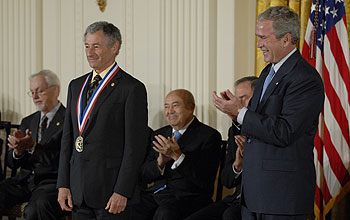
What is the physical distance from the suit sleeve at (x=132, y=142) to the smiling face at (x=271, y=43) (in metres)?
0.84

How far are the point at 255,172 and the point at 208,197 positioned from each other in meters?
1.60

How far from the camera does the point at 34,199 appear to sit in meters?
4.66

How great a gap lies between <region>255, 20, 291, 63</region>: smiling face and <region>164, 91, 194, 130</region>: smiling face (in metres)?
1.78

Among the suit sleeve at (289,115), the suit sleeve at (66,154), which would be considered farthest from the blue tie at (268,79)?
the suit sleeve at (66,154)

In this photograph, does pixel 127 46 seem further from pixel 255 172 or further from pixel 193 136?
pixel 255 172

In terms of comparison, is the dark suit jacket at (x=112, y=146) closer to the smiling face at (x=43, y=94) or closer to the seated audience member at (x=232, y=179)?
the seated audience member at (x=232, y=179)

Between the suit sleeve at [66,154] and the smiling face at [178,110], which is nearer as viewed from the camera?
the suit sleeve at [66,154]

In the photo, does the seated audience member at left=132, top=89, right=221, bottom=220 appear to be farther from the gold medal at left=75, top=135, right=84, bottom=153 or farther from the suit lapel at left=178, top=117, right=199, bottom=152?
the gold medal at left=75, top=135, right=84, bottom=153

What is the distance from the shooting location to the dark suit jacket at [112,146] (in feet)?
11.1

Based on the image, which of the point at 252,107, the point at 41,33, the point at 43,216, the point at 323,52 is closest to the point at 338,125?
the point at 323,52

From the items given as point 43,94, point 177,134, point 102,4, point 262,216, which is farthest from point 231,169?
point 102,4

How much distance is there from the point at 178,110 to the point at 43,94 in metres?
1.33

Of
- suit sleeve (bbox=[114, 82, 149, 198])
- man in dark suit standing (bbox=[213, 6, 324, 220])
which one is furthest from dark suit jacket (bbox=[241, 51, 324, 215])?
suit sleeve (bbox=[114, 82, 149, 198])

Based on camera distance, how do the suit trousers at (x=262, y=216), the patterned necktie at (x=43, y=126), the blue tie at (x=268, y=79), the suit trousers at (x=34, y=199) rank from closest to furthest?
1. the suit trousers at (x=262, y=216)
2. the blue tie at (x=268, y=79)
3. the suit trousers at (x=34, y=199)
4. the patterned necktie at (x=43, y=126)
